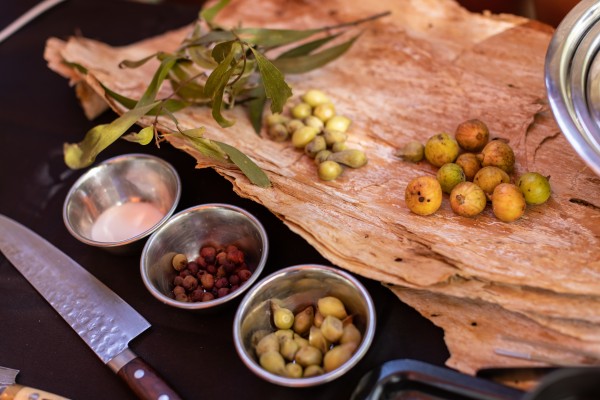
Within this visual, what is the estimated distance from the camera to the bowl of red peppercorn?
118 centimetres

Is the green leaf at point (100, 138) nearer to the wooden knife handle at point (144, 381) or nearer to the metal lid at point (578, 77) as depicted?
the wooden knife handle at point (144, 381)

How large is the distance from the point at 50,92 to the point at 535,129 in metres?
1.46

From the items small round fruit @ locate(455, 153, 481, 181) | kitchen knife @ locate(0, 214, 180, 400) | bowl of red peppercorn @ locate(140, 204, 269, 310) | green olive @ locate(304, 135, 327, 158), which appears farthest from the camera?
green olive @ locate(304, 135, 327, 158)

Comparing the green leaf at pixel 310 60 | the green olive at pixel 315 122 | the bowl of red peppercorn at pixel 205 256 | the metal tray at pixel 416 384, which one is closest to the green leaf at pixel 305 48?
the green leaf at pixel 310 60

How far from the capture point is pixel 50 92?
6.00 ft

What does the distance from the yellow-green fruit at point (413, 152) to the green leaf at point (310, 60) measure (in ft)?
1.39

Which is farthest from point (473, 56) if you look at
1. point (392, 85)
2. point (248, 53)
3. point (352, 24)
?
point (248, 53)

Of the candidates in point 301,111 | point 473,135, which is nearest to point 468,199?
point 473,135

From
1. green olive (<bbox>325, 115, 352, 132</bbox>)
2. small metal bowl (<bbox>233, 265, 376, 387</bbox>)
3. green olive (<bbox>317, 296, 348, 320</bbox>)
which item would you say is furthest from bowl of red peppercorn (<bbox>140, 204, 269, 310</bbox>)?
green olive (<bbox>325, 115, 352, 132</bbox>)

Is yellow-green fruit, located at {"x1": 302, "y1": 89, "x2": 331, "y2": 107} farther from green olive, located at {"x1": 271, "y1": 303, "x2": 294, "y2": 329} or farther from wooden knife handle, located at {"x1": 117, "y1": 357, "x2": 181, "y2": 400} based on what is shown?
wooden knife handle, located at {"x1": 117, "y1": 357, "x2": 181, "y2": 400}

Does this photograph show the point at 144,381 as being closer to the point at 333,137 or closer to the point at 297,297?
the point at 297,297

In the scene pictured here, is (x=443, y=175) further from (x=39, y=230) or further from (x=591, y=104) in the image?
(x=39, y=230)

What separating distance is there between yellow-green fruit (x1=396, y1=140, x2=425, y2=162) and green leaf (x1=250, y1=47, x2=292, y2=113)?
0.31 m

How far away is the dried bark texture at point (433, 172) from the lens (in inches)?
41.6
